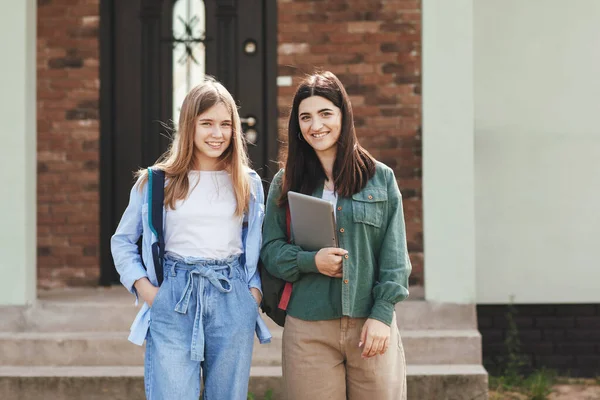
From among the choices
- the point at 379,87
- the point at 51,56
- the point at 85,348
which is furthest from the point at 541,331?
the point at 51,56

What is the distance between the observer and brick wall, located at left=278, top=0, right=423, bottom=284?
5.52 meters

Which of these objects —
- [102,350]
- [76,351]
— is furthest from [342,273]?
[76,351]

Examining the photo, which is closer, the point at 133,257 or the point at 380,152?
the point at 133,257

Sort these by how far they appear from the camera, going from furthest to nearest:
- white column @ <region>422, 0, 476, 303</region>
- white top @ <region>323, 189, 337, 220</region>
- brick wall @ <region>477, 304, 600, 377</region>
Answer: brick wall @ <region>477, 304, 600, 377</region> → white column @ <region>422, 0, 476, 303</region> → white top @ <region>323, 189, 337, 220</region>

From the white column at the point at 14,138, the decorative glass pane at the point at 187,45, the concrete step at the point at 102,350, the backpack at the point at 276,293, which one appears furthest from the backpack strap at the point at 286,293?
the decorative glass pane at the point at 187,45

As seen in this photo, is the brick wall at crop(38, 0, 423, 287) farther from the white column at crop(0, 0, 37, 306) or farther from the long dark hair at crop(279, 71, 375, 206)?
the long dark hair at crop(279, 71, 375, 206)

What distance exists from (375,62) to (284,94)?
0.69 metres

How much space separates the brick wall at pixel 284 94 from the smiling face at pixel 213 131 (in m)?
2.73

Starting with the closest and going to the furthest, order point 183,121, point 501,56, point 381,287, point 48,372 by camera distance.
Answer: point 381,287 → point 183,121 → point 48,372 → point 501,56

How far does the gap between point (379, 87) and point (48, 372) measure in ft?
9.60

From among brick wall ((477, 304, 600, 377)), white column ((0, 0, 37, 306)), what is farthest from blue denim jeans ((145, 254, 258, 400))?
brick wall ((477, 304, 600, 377))

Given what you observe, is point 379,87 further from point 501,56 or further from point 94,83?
point 94,83

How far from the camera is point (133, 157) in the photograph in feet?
18.5

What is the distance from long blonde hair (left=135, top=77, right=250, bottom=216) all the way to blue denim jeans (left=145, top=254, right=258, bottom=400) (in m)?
0.25
